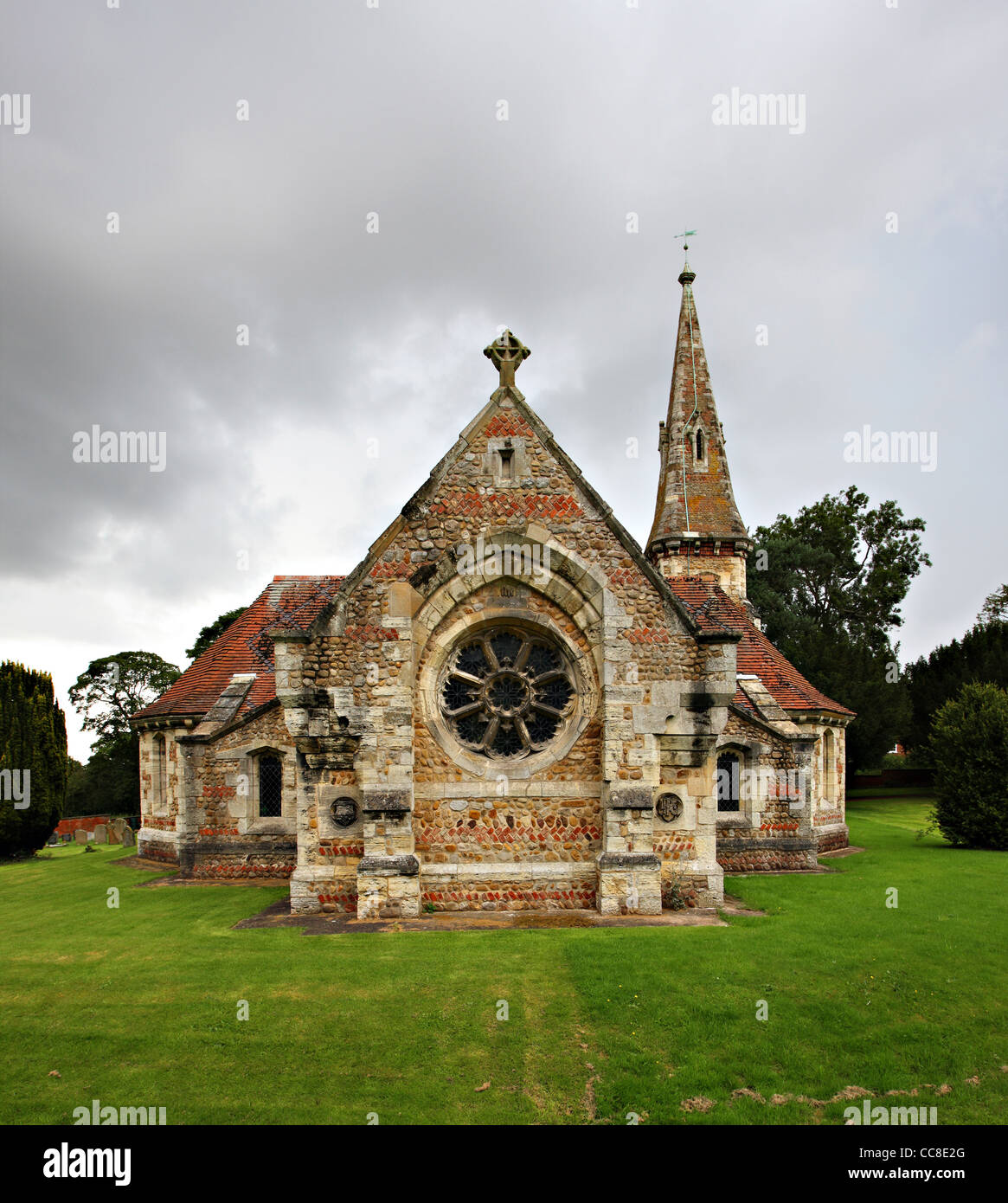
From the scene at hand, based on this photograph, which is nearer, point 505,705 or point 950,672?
point 505,705

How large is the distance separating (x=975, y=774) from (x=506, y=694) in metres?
15.9

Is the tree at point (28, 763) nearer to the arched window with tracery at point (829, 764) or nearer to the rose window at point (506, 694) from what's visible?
the rose window at point (506, 694)

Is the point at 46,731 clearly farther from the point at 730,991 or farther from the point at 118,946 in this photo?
the point at 730,991

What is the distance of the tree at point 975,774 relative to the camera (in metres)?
19.3

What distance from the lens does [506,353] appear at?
11.7 metres

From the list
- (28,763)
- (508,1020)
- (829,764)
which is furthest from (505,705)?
(28,763)

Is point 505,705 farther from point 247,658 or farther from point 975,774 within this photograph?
point 975,774

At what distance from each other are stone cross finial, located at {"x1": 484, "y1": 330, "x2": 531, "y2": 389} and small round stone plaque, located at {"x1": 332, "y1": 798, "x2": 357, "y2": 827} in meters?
7.28

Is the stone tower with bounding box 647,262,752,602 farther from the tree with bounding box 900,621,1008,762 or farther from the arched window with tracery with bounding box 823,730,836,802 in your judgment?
the tree with bounding box 900,621,1008,762

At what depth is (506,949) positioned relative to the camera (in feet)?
29.3

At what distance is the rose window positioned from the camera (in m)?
11.3

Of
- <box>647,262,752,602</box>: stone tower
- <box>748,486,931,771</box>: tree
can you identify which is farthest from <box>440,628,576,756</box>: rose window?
<box>748,486,931,771</box>: tree
